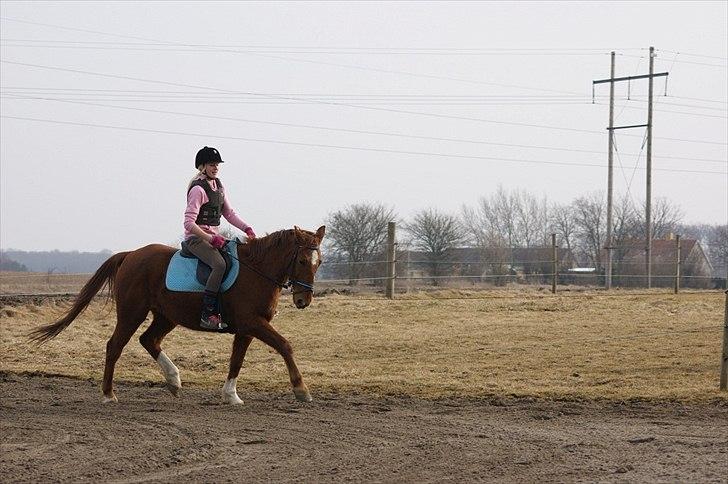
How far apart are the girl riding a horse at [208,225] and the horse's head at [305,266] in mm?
758

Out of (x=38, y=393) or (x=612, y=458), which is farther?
(x=38, y=393)

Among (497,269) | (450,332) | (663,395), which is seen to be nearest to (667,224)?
(497,269)

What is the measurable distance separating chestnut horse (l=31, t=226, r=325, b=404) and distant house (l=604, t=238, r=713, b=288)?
65.4 feet

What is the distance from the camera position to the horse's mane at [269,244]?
9547 mm

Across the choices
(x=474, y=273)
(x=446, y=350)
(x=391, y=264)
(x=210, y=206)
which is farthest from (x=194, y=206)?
(x=474, y=273)

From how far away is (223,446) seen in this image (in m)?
7.04

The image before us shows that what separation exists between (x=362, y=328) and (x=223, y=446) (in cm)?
966

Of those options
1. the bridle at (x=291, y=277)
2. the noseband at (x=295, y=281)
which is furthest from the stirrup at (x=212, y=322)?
the noseband at (x=295, y=281)

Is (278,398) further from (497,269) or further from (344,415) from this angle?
(497,269)

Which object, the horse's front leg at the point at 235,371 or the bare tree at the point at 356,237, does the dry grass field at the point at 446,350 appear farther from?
the bare tree at the point at 356,237

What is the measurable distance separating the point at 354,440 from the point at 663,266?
36.3m

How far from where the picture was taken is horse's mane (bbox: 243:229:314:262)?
9547 mm

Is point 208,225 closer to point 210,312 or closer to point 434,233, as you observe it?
point 210,312

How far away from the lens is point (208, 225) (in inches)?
388
